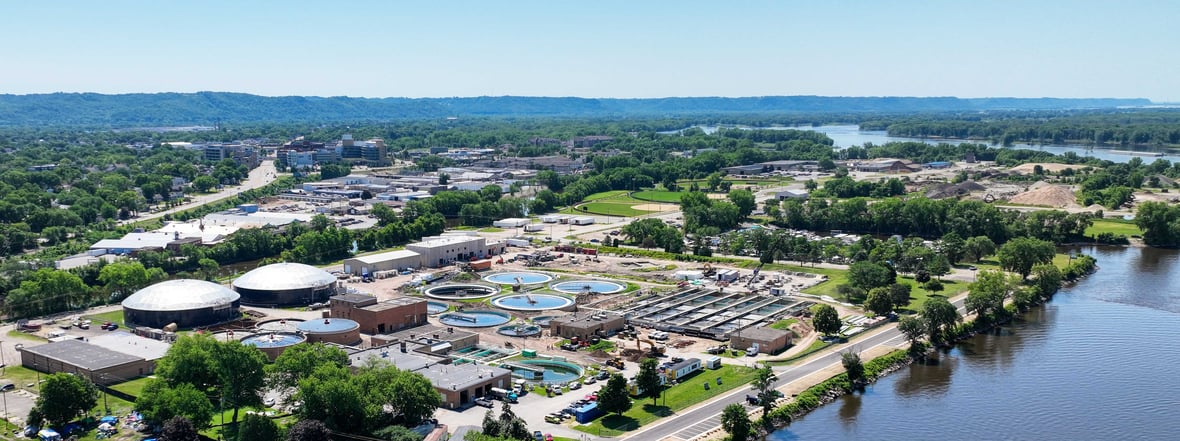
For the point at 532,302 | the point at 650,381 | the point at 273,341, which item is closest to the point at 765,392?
the point at 650,381

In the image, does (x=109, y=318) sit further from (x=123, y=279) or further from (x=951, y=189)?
(x=951, y=189)

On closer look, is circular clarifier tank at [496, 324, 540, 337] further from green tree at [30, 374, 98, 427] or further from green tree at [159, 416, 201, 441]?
green tree at [30, 374, 98, 427]

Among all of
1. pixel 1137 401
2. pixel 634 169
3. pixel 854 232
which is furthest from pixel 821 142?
pixel 1137 401

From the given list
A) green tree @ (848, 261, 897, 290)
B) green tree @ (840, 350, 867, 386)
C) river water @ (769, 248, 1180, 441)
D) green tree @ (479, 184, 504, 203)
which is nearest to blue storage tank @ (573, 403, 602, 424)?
river water @ (769, 248, 1180, 441)

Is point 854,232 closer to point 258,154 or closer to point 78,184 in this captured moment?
point 78,184

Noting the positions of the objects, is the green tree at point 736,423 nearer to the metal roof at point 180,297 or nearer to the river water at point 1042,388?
the river water at point 1042,388
